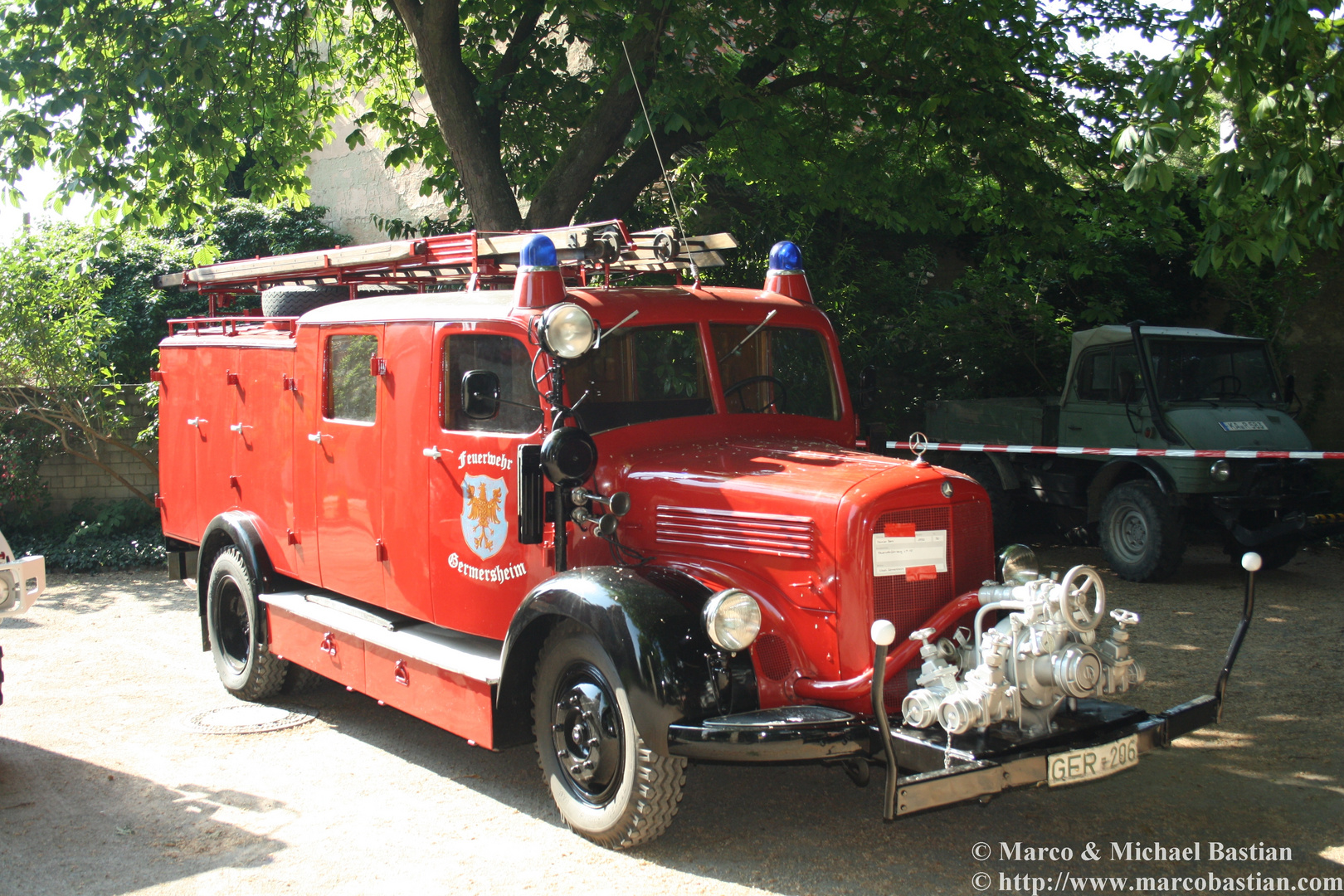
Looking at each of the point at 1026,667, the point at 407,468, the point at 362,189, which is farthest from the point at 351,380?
the point at 362,189

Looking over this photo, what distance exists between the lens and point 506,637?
15.4 ft

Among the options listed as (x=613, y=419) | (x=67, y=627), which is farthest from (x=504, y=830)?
(x=67, y=627)

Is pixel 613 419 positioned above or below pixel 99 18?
below

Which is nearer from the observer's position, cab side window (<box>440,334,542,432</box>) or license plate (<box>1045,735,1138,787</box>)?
license plate (<box>1045,735,1138,787</box>)

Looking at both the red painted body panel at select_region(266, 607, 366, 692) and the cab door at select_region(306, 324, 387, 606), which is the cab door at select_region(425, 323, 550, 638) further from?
the red painted body panel at select_region(266, 607, 366, 692)

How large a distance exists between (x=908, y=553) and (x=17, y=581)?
4.14 m

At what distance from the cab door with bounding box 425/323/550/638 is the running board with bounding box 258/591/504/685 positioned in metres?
0.12

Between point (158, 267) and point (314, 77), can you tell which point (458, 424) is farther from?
point (158, 267)

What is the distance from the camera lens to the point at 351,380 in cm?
597

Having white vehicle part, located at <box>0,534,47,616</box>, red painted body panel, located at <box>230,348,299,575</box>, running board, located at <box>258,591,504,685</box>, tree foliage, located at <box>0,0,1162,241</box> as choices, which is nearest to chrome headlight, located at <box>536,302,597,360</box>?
running board, located at <box>258,591,504,685</box>

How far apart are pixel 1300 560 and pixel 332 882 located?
10388 mm

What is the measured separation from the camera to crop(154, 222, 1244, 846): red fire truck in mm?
3996

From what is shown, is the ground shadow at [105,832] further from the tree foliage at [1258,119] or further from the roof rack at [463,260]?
the tree foliage at [1258,119]

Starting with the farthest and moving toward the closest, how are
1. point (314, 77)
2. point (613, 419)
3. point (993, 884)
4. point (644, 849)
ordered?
point (314, 77) → point (613, 419) → point (644, 849) → point (993, 884)
